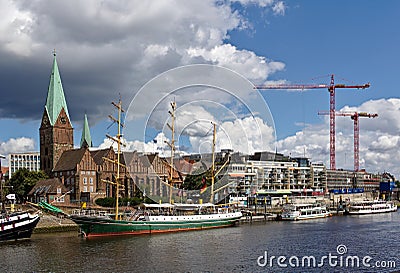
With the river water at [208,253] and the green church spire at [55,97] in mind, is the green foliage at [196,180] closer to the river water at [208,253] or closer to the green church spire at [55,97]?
the green church spire at [55,97]

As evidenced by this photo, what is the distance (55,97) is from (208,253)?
360 feet

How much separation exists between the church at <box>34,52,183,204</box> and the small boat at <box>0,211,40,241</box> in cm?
6203

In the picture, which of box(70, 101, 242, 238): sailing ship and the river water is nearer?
the river water

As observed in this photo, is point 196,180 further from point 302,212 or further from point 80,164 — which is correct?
point 80,164

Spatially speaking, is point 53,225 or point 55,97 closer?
point 53,225

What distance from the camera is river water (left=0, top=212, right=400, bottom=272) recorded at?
47469 millimetres

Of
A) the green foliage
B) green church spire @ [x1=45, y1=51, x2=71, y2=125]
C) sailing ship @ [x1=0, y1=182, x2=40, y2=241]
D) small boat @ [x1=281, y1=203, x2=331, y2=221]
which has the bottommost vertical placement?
small boat @ [x1=281, y1=203, x2=331, y2=221]

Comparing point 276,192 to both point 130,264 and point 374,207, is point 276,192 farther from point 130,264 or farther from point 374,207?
point 130,264

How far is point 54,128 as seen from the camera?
15538 centimetres

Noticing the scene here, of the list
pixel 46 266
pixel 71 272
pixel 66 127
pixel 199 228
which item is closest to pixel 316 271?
pixel 71 272

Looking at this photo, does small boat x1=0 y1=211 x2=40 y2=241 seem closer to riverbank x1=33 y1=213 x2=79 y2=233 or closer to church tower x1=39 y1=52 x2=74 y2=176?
riverbank x1=33 y1=213 x2=79 y2=233

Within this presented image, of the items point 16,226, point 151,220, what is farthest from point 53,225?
point 151,220

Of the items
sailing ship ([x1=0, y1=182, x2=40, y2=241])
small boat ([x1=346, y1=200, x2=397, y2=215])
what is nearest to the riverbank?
sailing ship ([x1=0, y1=182, x2=40, y2=241])

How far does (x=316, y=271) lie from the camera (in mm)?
45250
